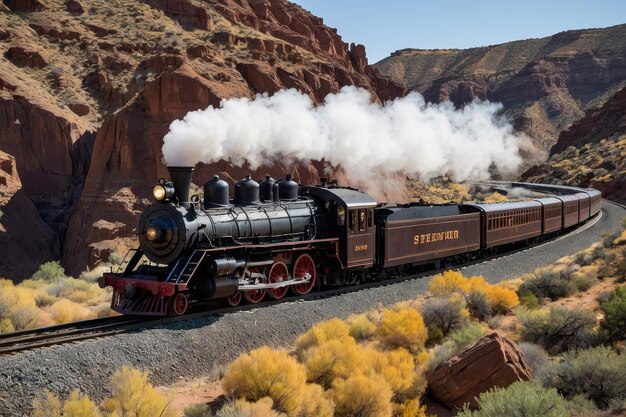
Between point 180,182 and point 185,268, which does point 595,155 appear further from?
point 185,268

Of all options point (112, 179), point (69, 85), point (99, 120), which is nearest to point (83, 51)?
point (69, 85)

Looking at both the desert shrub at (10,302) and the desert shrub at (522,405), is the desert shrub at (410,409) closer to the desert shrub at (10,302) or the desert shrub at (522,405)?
the desert shrub at (522,405)

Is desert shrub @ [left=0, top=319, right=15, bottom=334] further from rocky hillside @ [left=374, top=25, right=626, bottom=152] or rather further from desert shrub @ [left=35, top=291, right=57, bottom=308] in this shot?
rocky hillside @ [left=374, top=25, right=626, bottom=152]

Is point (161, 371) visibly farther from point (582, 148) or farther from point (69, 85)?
point (582, 148)

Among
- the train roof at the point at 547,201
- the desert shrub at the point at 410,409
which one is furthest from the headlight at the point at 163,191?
the train roof at the point at 547,201

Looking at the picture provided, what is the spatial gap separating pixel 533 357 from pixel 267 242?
719 centimetres

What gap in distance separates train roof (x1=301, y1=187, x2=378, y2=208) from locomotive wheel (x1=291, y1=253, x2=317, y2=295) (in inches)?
78.1

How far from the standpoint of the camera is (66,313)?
15.9 m

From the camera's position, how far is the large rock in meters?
10.7

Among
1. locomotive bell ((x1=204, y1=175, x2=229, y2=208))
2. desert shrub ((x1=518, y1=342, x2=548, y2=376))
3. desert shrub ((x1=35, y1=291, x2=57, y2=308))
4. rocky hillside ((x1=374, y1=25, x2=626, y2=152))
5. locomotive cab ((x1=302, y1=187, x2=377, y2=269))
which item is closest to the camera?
desert shrub ((x1=518, y1=342, x2=548, y2=376))

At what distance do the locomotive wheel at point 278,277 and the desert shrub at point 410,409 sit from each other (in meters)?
6.07

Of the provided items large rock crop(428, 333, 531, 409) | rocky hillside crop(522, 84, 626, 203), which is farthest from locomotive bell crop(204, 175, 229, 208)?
rocky hillside crop(522, 84, 626, 203)

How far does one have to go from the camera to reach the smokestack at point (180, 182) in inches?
597

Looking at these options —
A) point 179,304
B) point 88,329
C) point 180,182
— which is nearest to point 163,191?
point 180,182
